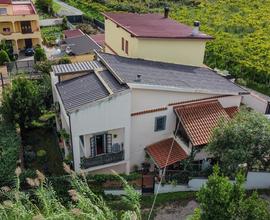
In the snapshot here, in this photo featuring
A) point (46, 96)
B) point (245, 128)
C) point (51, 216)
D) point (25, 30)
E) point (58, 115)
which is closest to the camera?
point (51, 216)

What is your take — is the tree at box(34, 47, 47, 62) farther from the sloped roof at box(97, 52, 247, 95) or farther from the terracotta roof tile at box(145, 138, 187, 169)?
the terracotta roof tile at box(145, 138, 187, 169)

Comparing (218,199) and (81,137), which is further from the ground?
(218,199)

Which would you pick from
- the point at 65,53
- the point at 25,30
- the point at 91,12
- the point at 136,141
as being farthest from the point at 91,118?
the point at 91,12

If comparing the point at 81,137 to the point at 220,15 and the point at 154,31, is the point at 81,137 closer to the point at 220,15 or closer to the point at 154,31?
the point at 154,31

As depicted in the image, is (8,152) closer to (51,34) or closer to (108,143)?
(108,143)

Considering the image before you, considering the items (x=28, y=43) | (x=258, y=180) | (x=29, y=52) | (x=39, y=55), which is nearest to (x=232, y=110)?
(x=258, y=180)

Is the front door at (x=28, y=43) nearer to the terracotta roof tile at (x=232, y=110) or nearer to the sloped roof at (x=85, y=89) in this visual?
the sloped roof at (x=85, y=89)

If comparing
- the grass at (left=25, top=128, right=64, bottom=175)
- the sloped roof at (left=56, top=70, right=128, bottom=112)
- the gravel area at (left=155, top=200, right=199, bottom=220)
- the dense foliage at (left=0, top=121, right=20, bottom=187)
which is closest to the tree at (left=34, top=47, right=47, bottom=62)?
the grass at (left=25, top=128, right=64, bottom=175)
